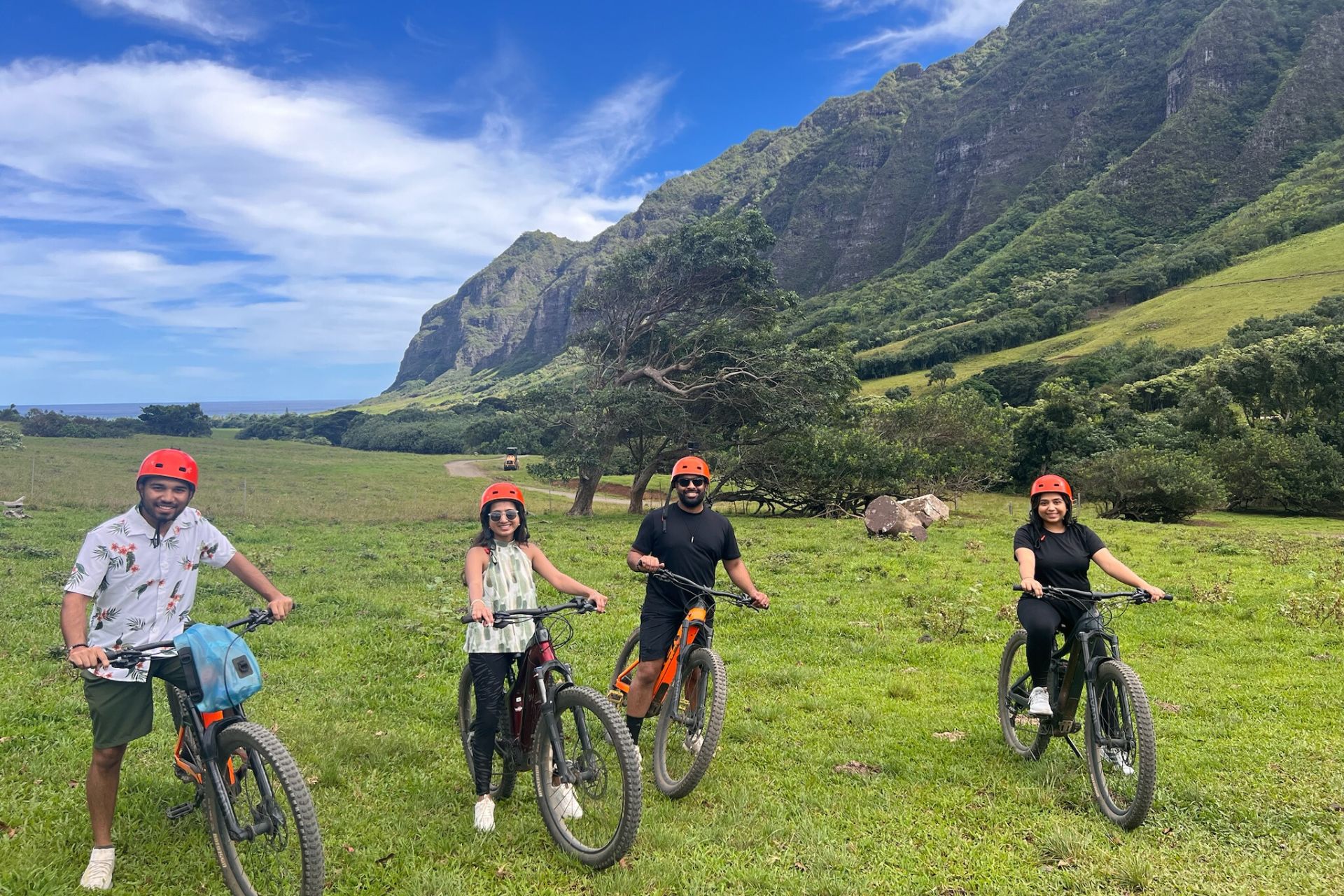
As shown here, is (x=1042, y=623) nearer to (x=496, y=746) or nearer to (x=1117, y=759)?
(x=1117, y=759)

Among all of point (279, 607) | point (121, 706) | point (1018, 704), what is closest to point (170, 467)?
point (279, 607)

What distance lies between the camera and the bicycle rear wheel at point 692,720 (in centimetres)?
570

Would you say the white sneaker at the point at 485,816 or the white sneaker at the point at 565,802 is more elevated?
the white sneaker at the point at 565,802

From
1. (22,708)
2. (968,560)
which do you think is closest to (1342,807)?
(22,708)

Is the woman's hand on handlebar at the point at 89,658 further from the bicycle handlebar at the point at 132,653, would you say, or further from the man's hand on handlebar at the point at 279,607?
the man's hand on handlebar at the point at 279,607

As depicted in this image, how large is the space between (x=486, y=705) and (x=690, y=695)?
1831 mm

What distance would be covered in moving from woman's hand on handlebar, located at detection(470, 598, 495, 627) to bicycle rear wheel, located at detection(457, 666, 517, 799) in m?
0.66

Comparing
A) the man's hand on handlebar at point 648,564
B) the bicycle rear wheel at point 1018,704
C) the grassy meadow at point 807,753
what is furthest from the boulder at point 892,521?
the man's hand on handlebar at point 648,564

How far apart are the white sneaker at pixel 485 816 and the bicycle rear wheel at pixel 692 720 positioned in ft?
4.48

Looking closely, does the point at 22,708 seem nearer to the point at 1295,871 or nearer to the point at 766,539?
the point at 1295,871

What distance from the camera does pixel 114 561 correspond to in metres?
4.35

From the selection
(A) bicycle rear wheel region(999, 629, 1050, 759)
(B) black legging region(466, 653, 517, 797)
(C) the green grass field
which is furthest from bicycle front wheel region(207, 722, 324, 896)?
(C) the green grass field

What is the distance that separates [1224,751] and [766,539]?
16917 mm

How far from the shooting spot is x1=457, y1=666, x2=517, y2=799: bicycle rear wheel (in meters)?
5.41
